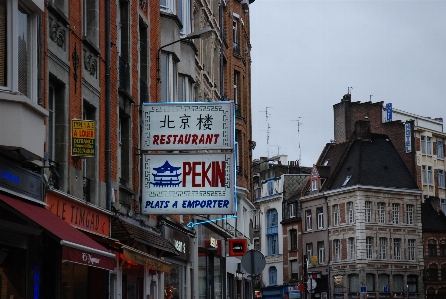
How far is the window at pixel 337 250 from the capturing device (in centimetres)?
8681

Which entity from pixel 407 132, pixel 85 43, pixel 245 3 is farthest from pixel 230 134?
pixel 407 132

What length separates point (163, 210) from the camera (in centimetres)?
2364

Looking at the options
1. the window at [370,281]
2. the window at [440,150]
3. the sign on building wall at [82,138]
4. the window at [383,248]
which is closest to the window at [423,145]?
the window at [440,150]

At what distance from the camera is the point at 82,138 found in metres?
18.6

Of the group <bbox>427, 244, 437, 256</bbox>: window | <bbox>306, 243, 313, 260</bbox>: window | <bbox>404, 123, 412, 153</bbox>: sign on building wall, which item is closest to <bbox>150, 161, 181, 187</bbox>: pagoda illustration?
<bbox>427, 244, 437, 256</bbox>: window

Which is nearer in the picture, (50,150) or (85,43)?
(50,150)

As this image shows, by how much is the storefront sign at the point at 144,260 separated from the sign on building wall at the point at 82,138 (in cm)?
205

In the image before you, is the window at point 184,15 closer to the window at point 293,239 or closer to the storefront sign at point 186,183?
the storefront sign at point 186,183

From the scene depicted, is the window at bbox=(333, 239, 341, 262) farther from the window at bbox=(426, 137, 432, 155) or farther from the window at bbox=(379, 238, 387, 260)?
the window at bbox=(426, 137, 432, 155)

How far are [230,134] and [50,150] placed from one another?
Answer: 6.89 m

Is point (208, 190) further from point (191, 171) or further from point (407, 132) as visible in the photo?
point (407, 132)

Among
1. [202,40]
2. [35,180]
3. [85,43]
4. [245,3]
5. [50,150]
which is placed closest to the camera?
[35,180]

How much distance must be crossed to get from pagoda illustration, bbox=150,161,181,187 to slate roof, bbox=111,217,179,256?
1132 millimetres

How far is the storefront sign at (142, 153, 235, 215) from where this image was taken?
23469mm
